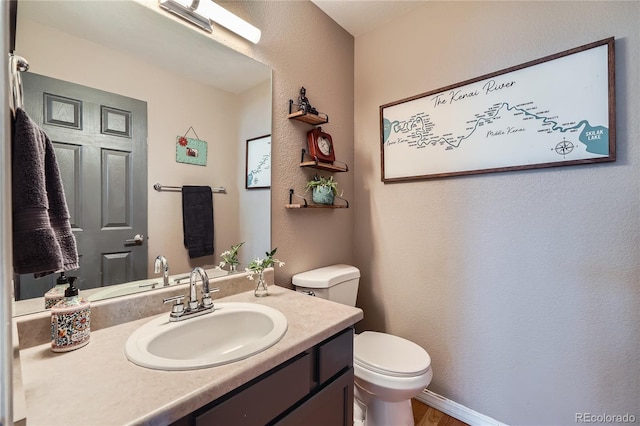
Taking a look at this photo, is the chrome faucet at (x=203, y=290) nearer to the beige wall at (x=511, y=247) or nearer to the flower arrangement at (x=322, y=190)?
the flower arrangement at (x=322, y=190)

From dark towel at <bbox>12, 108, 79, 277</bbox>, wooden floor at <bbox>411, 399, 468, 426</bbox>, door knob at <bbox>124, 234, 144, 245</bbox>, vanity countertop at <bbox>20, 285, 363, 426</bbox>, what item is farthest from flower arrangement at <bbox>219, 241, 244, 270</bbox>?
wooden floor at <bbox>411, 399, 468, 426</bbox>

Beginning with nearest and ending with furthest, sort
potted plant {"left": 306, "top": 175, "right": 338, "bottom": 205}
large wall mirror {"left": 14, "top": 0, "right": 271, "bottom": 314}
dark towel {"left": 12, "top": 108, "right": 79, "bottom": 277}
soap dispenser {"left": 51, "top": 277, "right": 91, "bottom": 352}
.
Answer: dark towel {"left": 12, "top": 108, "right": 79, "bottom": 277}
soap dispenser {"left": 51, "top": 277, "right": 91, "bottom": 352}
large wall mirror {"left": 14, "top": 0, "right": 271, "bottom": 314}
potted plant {"left": 306, "top": 175, "right": 338, "bottom": 205}

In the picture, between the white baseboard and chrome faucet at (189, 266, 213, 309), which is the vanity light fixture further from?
the white baseboard

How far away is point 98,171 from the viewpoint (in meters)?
0.91

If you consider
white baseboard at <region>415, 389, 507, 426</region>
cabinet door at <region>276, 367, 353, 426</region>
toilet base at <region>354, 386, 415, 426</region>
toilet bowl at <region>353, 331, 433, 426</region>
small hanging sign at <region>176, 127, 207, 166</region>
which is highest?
small hanging sign at <region>176, 127, 207, 166</region>

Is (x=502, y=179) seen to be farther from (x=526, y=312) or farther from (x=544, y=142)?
(x=526, y=312)

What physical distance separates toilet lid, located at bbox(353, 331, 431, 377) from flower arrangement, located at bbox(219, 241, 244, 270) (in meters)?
0.73

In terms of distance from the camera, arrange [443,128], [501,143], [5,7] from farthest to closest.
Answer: [443,128]
[501,143]
[5,7]

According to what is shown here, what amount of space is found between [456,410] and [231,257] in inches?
58.4

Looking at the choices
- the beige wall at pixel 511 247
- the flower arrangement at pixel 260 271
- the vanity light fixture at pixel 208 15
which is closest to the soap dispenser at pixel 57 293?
the flower arrangement at pixel 260 271

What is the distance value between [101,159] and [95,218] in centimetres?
20

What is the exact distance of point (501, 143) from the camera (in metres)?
1.37

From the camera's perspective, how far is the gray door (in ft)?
2.72

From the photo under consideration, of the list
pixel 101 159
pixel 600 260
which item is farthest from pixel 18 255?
pixel 600 260
